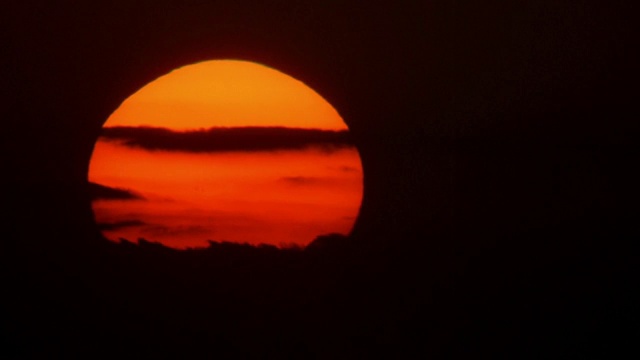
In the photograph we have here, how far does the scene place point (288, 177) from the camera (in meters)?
5.17

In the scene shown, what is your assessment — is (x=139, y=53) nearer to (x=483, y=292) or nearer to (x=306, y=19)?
(x=306, y=19)

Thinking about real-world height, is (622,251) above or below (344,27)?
below

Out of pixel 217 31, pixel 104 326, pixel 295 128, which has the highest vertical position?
pixel 217 31

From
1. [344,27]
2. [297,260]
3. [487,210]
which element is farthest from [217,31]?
[487,210]

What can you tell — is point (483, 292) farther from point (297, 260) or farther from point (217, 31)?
point (217, 31)

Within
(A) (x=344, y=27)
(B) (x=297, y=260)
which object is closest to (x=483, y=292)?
(B) (x=297, y=260)

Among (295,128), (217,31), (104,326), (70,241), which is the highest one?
(217,31)

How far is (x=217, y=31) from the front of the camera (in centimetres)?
512

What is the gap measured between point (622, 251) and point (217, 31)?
1777mm

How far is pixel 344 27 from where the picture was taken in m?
5.16

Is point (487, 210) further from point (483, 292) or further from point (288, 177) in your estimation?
point (288, 177)

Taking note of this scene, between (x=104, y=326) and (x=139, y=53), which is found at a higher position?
(x=139, y=53)

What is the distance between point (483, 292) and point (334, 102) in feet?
3.01

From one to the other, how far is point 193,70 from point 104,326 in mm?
1020
